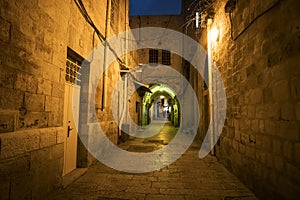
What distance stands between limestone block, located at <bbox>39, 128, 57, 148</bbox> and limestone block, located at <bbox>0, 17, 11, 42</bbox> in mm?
1206

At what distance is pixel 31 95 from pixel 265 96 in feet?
11.1

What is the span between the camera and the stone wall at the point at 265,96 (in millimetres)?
2057

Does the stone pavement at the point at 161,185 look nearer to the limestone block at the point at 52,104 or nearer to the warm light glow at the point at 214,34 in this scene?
the limestone block at the point at 52,104

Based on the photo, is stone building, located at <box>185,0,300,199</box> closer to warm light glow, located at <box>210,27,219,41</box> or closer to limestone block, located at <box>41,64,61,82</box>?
warm light glow, located at <box>210,27,219,41</box>

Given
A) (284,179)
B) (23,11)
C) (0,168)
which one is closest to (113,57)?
(23,11)

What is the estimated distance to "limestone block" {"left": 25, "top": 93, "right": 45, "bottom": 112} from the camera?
218cm

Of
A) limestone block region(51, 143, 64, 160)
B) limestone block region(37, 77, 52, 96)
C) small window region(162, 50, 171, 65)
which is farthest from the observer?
small window region(162, 50, 171, 65)

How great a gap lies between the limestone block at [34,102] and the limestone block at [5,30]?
680 millimetres

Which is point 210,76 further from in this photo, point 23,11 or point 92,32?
point 23,11

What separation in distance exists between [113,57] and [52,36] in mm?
3688

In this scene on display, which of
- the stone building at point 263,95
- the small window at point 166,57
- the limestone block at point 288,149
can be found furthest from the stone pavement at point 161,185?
the small window at point 166,57

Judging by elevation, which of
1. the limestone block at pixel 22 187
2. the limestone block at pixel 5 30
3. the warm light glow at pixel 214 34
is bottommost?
the limestone block at pixel 22 187

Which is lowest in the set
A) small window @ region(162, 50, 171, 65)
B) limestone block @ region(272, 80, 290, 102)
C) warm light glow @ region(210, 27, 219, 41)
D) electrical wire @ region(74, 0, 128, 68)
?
limestone block @ region(272, 80, 290, 102)

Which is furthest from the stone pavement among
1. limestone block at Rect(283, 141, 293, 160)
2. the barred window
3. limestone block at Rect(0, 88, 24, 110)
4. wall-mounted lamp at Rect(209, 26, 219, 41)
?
the barred window
